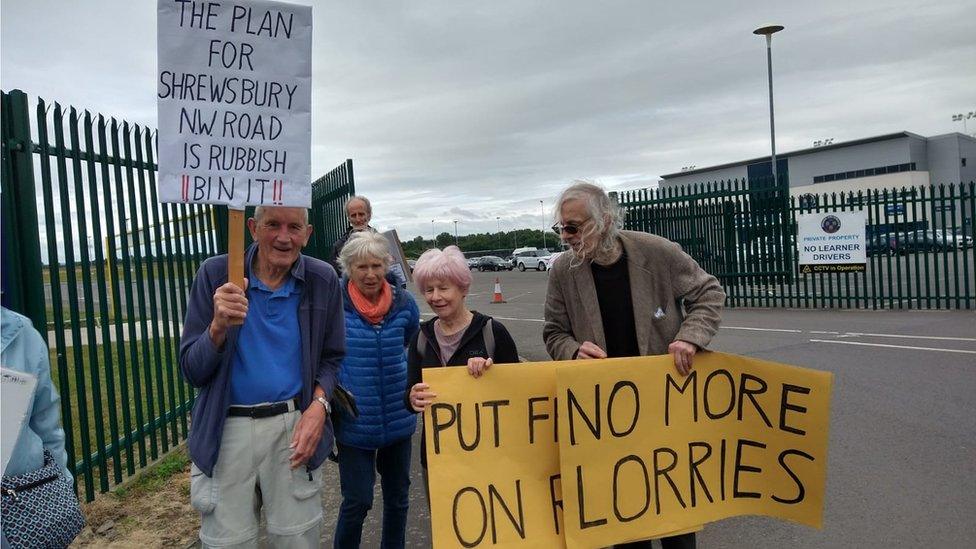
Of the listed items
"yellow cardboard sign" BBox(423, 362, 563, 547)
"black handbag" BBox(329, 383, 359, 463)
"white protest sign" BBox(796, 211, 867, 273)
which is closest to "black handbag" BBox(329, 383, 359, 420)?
"black handbag" BBox(329, 383, 359, 463)

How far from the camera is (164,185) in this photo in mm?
2527

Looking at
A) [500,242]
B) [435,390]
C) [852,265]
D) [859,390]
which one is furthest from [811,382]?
[500,242]

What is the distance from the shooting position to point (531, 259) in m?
51.7

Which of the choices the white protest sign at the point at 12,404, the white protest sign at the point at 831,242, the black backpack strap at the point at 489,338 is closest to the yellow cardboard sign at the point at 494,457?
the black backpack strap at the point at 489,338

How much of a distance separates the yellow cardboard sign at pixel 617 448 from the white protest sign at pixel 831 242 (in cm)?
1211

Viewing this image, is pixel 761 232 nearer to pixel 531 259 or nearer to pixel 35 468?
pixel 35 468

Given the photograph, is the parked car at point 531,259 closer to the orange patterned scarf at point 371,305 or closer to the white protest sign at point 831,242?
the white protest sign at point 831,242

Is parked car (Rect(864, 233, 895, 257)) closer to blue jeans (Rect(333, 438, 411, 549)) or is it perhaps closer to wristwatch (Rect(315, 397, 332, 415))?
blue jeans (Rect(333, 438, 411, 549))

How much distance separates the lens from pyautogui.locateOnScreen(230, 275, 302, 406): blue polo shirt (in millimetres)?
2725

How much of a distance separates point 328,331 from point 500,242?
102 meters

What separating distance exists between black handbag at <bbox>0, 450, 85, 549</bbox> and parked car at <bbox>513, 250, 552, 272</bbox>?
46888 millimetres

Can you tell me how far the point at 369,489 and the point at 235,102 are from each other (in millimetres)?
1935

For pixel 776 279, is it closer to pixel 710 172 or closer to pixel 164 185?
pixel 164 185

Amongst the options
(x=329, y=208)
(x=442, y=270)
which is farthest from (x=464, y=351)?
(x=329, y=208)
